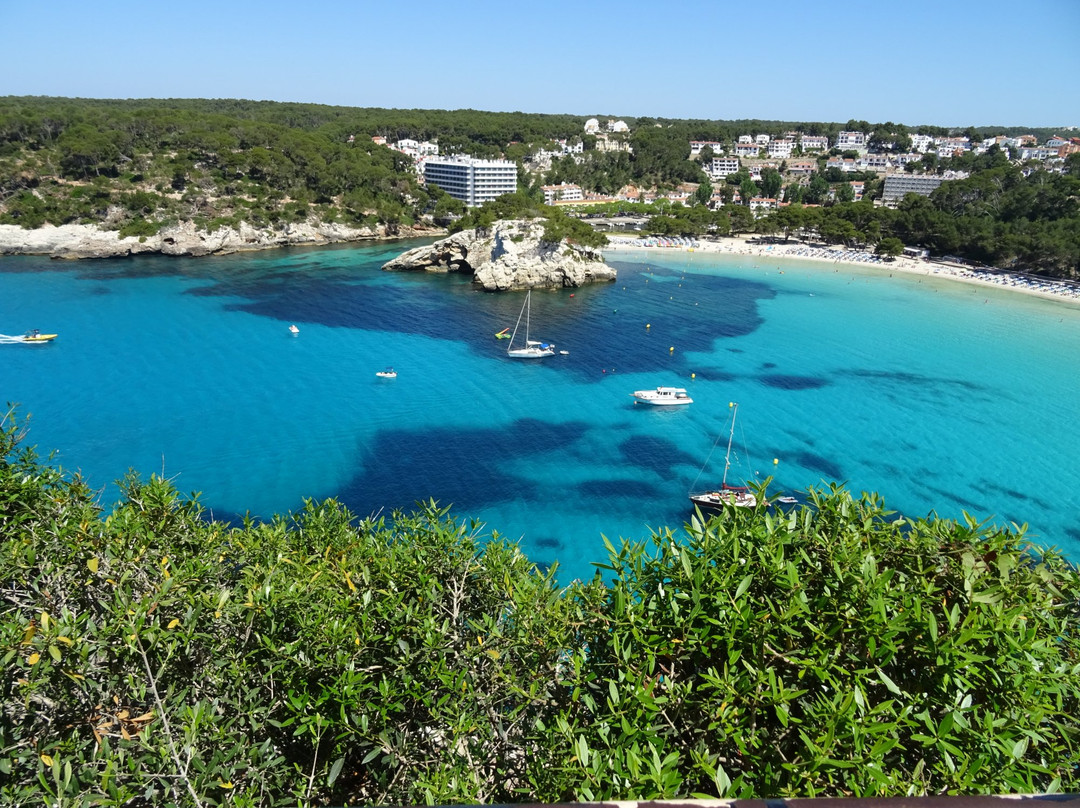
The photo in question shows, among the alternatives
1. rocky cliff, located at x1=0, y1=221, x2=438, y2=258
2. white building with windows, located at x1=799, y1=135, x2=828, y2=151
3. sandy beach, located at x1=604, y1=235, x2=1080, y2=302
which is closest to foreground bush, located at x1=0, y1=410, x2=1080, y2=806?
rocky cliff, located at x1=0, y1=221, x2=438, y2=258

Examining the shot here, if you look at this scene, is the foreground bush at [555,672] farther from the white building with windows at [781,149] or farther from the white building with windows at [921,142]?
the white building with windows at [921,142]

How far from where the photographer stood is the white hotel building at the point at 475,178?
95812 mm

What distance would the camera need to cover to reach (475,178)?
3792 inches

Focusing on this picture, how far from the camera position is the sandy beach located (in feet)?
202

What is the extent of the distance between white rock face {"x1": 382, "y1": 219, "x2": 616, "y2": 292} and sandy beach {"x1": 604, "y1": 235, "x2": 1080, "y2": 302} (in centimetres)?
1807

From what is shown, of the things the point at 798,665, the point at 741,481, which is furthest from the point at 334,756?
the point at 741,481

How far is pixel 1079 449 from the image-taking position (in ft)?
96.4

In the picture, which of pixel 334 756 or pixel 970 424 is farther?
pixel 970 424

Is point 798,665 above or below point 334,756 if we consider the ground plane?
above

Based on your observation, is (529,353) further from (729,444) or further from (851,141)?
(851,141)

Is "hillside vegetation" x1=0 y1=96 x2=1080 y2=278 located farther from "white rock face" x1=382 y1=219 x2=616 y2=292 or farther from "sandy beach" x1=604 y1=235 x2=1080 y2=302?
"sandy beach" x1=604 y1=235 x2=1080 y2=302

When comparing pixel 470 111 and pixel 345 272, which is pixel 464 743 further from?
pixel 470 111

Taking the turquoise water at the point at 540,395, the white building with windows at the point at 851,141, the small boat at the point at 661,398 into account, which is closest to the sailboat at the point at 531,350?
the turquoise water at the point at 540,395

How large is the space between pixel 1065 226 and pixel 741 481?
67.3 meters
